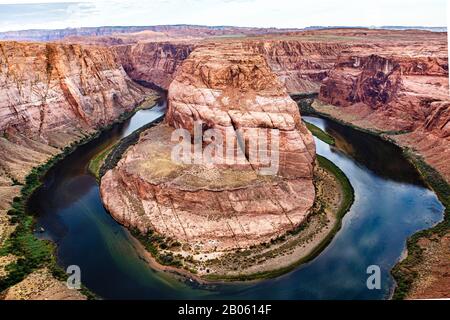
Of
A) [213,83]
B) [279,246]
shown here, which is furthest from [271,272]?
[213,83]

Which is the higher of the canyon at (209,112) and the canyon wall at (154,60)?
the canyon wall at (154,60)

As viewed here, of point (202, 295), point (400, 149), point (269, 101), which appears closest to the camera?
point (202, 295)

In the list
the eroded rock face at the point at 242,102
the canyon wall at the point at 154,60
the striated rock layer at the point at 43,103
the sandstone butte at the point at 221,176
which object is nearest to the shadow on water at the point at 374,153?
the eroded rock face at the point at 242,102

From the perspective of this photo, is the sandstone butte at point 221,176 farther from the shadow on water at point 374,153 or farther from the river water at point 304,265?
the shadow on water at point 374,153

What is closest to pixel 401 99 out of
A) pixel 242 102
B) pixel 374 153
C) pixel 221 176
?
pixel 374 153

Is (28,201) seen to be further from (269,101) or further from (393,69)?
(393,69)

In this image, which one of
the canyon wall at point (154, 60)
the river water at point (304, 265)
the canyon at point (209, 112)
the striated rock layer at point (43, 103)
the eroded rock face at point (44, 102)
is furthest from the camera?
the canyon wall at point (154, 60)
